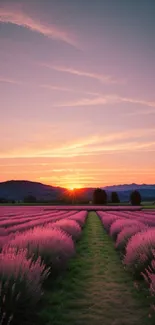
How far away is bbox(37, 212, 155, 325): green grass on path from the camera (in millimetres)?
6449

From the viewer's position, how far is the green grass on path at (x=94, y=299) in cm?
645

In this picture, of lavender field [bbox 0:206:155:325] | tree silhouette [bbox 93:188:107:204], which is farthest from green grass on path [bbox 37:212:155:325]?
tree silhouette [bbox 93:188:107:204]

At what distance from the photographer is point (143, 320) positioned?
6.41 meters

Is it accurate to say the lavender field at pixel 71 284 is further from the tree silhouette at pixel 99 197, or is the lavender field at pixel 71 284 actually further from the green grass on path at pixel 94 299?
the tree silhouette at pixel 99 197

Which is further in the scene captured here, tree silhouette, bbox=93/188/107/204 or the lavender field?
tree silhouette, bbox=93/188/107/204

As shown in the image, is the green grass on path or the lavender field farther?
the green grass on path

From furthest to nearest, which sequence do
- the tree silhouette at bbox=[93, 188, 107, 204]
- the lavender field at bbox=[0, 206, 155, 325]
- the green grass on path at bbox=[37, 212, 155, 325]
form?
1. the tree silhouette at bbox=[93, 188, 107, 204]
2. the green grass on path at bbox=[37, 212, 155, 325]
3. the lavender field at bbox=[0, 206, 155, 325]

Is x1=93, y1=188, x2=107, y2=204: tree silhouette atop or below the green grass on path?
atop

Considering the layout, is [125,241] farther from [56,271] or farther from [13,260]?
[13,260]

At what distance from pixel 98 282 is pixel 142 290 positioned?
1.35 m

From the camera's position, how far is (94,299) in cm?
781

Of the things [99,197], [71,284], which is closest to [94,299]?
[71,284]

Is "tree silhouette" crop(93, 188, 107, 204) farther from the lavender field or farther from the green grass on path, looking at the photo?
the green grass on path

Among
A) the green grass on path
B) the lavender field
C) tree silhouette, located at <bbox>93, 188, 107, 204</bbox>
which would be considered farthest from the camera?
tree silhouette, located at <bbox>93, 188, 107, 204</bbox>
